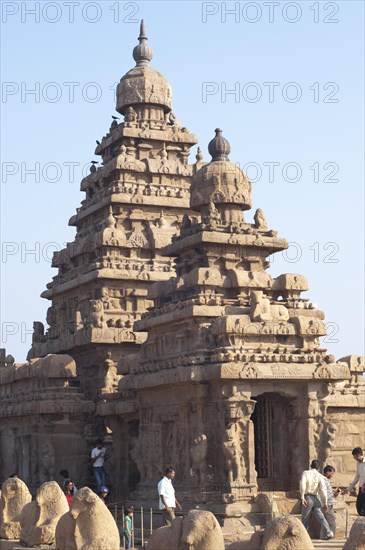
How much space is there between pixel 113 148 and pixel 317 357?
17.8 meters

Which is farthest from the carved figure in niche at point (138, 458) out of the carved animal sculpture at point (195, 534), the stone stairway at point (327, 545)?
the carved animal sculpture at point (195, 534)

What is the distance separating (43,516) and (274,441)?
1031 cm

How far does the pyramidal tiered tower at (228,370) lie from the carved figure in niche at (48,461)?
14.1ft

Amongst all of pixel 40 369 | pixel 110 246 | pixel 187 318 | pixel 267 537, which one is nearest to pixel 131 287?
pixel 110 246

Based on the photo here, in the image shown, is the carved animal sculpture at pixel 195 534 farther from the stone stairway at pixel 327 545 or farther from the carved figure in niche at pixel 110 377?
the carved figure in niche at pixel 110 377

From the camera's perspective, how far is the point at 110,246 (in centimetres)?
3791

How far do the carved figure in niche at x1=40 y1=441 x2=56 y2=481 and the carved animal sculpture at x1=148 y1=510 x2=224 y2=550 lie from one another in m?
18.7

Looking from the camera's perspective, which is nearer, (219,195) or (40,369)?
(219,195)

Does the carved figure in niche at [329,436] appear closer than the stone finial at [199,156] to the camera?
Yes

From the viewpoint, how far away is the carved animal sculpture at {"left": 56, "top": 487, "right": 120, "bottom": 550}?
16312 mm

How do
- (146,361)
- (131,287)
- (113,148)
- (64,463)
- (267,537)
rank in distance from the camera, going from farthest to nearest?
(113,148) < (131,287) < (64,463) < (146,361) < (267,537)

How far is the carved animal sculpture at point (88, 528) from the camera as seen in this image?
1631 cm

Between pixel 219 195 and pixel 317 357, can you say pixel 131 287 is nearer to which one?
pixel 219 195

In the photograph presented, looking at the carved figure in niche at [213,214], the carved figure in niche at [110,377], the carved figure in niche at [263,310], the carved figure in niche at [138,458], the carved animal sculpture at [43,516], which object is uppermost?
the carved figure in niche at [213,214]
